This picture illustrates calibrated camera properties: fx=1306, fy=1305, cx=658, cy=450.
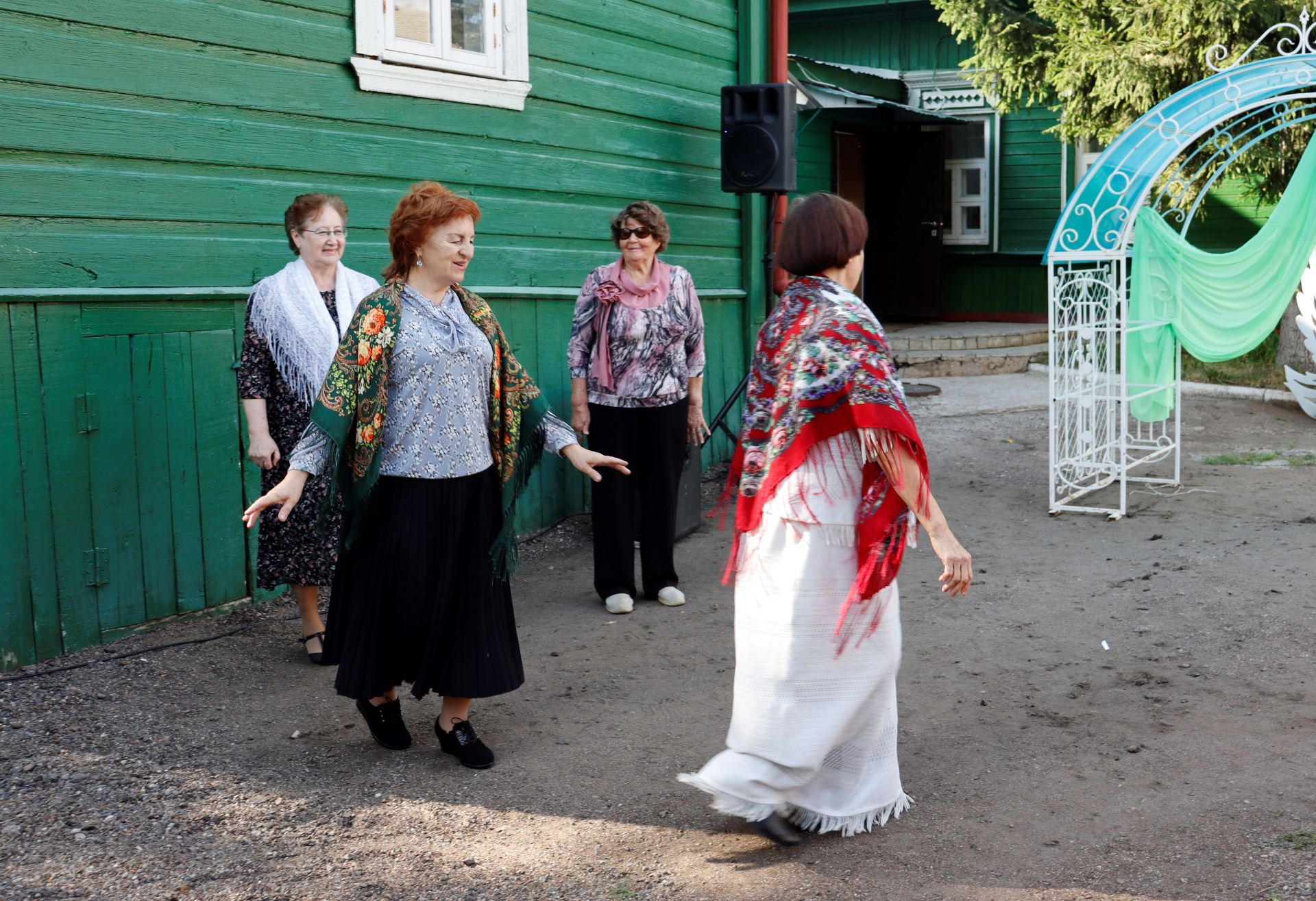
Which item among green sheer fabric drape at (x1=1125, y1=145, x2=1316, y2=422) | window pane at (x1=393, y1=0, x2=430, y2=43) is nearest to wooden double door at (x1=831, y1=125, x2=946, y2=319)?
green sheer fabric drape at (x1=1125, y1=145, x2=1316, y2=422)

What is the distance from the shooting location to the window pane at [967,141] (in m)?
16.8

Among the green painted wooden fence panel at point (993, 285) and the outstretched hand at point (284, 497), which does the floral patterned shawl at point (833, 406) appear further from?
the green painted wooden fence panel at point (993, 285)

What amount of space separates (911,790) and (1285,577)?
3.16 metres

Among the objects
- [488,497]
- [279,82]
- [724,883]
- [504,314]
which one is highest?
[279,82]

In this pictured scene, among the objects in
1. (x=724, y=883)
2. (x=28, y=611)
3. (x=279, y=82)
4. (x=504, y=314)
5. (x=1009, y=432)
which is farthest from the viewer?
(x=1009, y=432)

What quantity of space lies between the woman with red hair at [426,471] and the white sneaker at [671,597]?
1.84 meters

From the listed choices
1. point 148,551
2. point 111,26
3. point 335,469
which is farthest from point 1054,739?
point 111,26

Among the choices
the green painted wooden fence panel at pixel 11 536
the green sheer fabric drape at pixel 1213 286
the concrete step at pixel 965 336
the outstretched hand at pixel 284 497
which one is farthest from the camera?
the concrete step at pixel 965 336

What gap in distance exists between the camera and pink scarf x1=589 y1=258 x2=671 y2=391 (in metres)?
5.68

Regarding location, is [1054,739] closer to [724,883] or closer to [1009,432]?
[724,883]

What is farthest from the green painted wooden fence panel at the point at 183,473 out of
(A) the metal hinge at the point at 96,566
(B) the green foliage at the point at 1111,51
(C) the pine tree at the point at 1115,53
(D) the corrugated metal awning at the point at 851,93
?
(B) the green foliage at the point at 1111,51

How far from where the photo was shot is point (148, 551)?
201 inches

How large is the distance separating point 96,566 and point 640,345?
2343mm

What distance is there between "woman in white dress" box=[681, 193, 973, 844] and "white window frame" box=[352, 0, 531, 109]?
3358 millimetres
